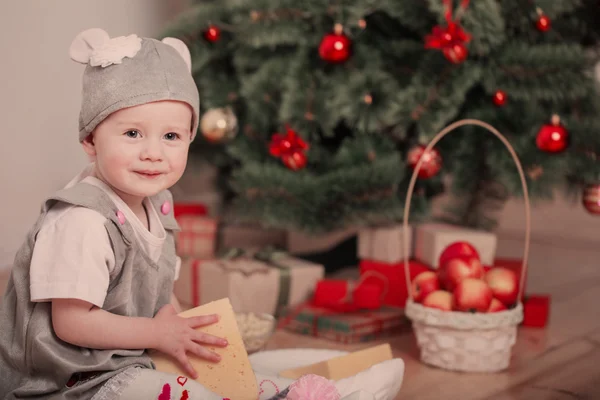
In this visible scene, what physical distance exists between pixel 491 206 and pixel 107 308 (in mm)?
1245

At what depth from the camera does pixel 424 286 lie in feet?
5.00

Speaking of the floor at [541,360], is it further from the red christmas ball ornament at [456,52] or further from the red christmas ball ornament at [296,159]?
the red christmas ball ornament at [456,52]

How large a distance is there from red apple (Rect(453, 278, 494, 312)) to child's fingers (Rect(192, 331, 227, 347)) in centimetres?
56

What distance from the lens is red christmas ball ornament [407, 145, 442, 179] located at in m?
1.78

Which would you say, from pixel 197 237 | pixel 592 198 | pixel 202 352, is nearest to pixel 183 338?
pixel 202 352

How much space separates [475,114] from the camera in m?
1.86

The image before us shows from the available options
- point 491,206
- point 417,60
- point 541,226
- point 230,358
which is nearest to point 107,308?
point 230,358

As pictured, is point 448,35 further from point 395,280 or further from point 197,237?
point 197,237

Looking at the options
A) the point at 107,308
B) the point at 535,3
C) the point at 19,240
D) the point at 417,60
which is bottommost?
the point at 19,240

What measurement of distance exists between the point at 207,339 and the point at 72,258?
23 centimetres

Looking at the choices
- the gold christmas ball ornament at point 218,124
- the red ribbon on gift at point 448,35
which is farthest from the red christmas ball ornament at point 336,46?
the gold christmas ball ornament at point 218,124

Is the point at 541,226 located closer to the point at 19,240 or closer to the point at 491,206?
the point at 491,206

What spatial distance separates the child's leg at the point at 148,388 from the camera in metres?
0.99

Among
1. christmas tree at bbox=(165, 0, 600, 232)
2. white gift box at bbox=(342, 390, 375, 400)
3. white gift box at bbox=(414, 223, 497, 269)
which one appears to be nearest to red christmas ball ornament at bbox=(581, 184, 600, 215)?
christmas tree at bbox=(165, 0, 600, 232)
